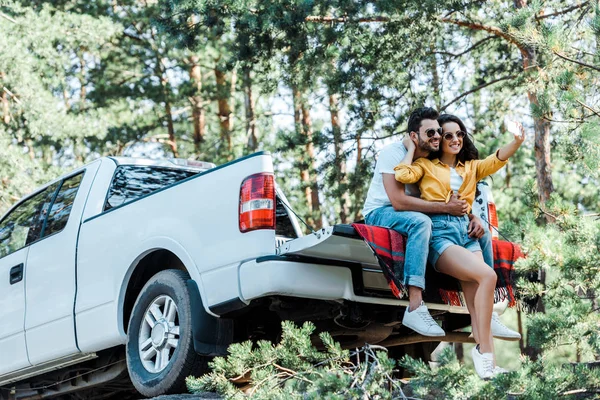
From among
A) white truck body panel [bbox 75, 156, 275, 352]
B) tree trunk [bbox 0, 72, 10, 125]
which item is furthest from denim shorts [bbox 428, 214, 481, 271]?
tree trunk [bbox 0, 72, 10, 125]

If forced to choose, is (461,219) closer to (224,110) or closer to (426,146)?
(426,146)

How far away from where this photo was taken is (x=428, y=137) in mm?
5246

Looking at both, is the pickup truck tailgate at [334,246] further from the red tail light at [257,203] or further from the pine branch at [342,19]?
the pine branch at [342,19]

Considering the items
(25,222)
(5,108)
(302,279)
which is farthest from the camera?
(5,108)

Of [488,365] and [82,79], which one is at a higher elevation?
[82,79]

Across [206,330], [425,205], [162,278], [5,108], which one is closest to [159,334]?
[162,278]

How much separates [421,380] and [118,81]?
22044 mm

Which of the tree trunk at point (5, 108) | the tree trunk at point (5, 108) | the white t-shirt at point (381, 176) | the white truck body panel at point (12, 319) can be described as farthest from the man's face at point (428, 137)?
the tree trunk at point (5, 108)

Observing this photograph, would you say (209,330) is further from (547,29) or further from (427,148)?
(547,29)

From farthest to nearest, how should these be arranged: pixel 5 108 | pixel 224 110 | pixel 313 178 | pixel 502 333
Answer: pixel 224 110
pixel 5 108
pixel 313 178
pixel 502 333

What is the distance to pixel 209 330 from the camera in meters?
5.18

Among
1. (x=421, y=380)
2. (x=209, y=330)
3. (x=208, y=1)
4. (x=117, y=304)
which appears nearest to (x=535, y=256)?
(x=421, y=380)

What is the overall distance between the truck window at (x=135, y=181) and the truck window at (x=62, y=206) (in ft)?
1.18

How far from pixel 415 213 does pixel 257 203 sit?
3.11 ft
